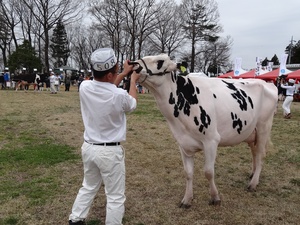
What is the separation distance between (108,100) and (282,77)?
19859 mm

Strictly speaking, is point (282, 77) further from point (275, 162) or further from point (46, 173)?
point (46, 173)

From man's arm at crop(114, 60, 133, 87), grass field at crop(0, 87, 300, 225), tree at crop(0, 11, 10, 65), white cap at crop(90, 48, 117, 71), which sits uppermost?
tree at crop(0, 11, 10, 65)

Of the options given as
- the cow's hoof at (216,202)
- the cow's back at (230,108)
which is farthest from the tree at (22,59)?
the cow's hoof at (216,202)

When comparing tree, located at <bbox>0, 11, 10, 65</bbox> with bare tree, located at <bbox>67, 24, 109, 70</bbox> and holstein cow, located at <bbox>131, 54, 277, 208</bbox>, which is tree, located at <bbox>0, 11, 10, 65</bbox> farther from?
holstein cow, located at <bbox>131, 54, 277, 208</bbox>

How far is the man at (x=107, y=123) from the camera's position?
2.66 meters

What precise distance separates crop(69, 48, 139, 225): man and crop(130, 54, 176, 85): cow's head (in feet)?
1.45

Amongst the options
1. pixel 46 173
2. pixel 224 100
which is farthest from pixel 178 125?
pixel 46 173

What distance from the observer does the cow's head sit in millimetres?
3203

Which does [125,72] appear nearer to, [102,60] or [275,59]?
[102,60]

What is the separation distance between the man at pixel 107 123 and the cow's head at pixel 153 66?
17.4 inches

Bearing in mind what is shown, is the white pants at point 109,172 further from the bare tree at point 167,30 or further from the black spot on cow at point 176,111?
the bare tree at point 167,30

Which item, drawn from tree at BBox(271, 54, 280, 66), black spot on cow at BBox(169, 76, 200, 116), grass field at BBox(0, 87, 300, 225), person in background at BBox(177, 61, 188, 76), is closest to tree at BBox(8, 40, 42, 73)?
grass field at BBox(0, 87, 300, 225)

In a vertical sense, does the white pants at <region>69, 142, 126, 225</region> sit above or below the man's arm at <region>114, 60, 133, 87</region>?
below

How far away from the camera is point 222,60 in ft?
174
